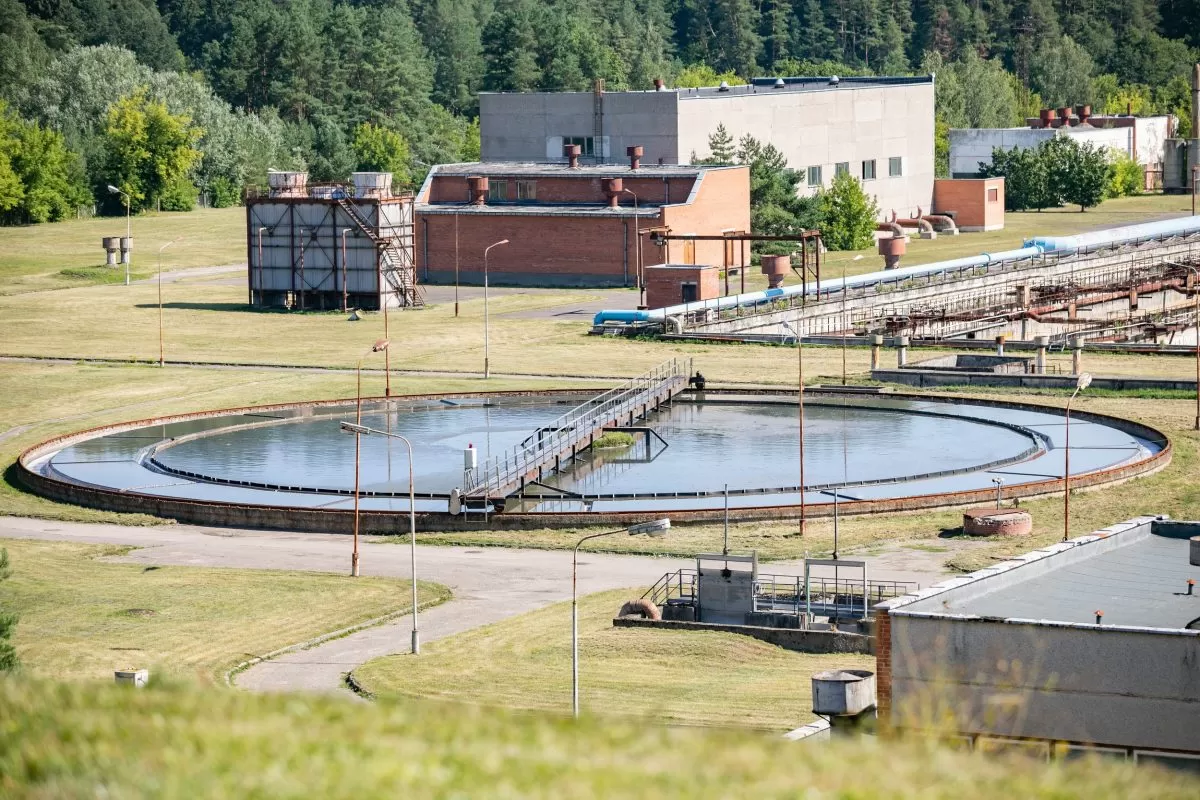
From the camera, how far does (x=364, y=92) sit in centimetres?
18575

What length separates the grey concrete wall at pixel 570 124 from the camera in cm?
12519

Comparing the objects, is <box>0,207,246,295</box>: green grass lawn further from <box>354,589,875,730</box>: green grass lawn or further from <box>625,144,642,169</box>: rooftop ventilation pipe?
<box>354,589,875,730</box>: green grass lawn

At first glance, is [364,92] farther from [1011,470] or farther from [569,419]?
[1011,470]

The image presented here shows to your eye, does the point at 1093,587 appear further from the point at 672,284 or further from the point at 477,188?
the point at 477,188

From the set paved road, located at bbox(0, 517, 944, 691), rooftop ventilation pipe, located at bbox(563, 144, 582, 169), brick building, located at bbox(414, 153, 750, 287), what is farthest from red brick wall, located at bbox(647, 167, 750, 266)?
paved road, located at bbox(0, 517, 944, 691)

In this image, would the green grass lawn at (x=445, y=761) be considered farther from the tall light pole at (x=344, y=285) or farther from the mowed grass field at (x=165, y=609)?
the tall light pole at (x=344, y=285)

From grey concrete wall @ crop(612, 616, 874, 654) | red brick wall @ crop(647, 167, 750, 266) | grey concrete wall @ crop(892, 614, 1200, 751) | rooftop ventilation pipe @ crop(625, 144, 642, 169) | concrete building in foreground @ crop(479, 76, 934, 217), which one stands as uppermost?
concrete building in foreground @ crop(479, 76, 934, 217)

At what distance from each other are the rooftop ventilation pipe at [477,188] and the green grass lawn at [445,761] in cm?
10079

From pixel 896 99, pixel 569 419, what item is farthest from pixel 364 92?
pixel 569 419

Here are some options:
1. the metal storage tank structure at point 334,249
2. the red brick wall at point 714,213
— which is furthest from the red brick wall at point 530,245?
the metal storage tank structure at point 334,249

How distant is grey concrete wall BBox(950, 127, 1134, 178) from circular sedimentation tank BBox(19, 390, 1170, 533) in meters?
92.3

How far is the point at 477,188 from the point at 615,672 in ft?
258

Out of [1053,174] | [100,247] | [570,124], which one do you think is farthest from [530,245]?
[1053,174]

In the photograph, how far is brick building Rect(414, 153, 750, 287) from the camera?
11194cm
